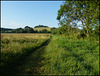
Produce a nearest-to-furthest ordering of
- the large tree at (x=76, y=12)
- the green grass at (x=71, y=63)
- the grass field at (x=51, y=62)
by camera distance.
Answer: the green grass at (x=71, y=63) < the grass field at (x=51, y=62) < the large tree at (x=76, y=12)

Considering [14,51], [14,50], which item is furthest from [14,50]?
[14,51]

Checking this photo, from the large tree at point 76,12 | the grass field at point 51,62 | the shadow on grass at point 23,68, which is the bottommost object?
the shadow on grass at point 23,68

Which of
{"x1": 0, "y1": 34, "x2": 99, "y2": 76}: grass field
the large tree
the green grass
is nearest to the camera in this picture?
the green grass

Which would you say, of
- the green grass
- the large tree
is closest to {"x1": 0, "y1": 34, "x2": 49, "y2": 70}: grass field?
the green grass

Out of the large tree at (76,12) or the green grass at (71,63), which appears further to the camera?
the large tree at (76,12)

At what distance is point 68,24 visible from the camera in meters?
16.0

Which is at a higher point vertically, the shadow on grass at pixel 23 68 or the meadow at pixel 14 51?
the meadow at pixel 14 51

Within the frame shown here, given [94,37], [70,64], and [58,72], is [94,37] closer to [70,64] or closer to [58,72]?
[70,64]

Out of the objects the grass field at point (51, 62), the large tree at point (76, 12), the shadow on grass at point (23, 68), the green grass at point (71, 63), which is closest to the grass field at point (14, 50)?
the grass field at point (51, 62)

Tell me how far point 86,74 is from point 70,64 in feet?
3.22

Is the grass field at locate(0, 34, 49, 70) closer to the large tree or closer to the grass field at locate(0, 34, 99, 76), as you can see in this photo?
the grass field at locate(0, 34, 99, 76)

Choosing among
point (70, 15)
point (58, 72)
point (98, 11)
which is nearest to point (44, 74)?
point (58, 72)

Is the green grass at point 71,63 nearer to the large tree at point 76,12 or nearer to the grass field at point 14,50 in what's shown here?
the grass field at point 14,50

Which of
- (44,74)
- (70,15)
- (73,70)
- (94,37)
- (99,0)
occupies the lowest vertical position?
(44,74)
